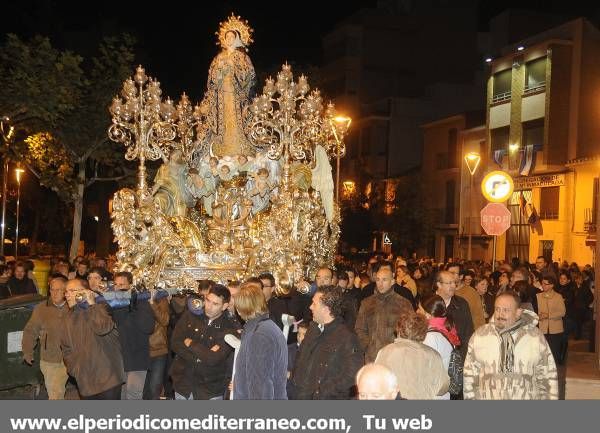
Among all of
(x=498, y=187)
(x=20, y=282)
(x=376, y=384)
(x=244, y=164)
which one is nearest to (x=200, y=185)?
(x=244, y=164)

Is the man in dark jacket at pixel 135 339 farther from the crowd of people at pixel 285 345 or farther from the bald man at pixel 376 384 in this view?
the bald man at pixel 376 384

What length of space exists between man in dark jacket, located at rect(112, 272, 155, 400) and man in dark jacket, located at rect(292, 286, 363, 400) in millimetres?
2948

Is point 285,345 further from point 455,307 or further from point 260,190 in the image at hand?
point 260,190

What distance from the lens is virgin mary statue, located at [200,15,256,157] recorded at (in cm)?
1755

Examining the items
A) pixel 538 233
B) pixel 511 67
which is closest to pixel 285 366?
pixel 538 233

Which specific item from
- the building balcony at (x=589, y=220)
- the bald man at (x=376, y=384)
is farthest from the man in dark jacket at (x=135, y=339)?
the building balcony at (x=589, y=220)

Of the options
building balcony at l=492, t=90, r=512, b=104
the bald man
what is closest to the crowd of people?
the bald man

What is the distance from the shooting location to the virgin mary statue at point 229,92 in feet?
57.6

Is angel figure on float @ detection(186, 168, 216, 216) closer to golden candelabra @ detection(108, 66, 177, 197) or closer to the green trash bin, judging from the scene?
golden candelabra @ detection(108, 66, 177, 197)

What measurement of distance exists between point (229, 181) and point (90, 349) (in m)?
9.69

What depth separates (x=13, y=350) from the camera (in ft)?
34.3

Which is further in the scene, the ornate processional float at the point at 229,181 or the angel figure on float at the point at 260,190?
the angel figure on float at the point at 260,190

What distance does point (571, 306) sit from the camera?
1814 cm
